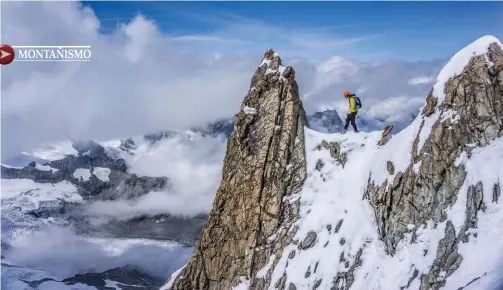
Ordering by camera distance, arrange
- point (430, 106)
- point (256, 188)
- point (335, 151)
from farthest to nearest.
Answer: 1. point (256, 188)
2. point (335, 151)
3. point (430, 106)

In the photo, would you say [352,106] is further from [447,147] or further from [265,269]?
[265,269]

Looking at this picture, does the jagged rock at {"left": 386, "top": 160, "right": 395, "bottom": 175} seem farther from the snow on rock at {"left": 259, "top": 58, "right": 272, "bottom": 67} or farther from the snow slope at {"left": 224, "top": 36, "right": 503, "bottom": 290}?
the snow on rock at {"left": 259, "top": 58, "right": 272, "bottom": 67}

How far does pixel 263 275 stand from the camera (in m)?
58.8

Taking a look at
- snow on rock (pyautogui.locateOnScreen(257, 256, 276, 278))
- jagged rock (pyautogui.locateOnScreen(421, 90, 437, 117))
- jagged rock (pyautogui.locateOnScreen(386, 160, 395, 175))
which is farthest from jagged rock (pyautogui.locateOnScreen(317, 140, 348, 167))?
snow on rock (pyautogui.locateOnScreen(257, 256, 276, 278))

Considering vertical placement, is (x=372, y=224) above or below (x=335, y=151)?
below

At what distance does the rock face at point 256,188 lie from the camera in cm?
6144

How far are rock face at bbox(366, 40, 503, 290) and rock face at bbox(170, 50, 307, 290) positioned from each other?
1404cm

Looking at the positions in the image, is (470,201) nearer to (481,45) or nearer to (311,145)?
(481,45)

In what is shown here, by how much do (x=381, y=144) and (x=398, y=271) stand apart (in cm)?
1630

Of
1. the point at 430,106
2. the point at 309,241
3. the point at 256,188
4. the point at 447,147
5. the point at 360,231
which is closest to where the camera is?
the point at 447,147

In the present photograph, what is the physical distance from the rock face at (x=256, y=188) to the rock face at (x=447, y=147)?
14.0 meters

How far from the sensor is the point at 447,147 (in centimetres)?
4728

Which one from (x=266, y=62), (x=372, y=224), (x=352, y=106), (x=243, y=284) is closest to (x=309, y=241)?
(x=372, y=224)

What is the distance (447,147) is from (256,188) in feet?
76.2
